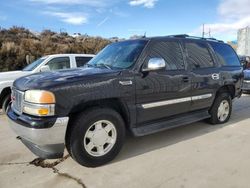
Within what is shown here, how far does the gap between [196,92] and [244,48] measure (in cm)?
2531

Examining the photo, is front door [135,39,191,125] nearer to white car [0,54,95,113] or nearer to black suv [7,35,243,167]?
black suv [7,35,243,167]

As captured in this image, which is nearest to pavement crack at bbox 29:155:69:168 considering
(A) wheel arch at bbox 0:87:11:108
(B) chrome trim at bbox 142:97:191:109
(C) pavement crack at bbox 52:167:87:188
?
(C) pavement crack at bbox 52:167:87:188

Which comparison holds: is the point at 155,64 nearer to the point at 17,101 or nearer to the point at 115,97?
the point at 115,97

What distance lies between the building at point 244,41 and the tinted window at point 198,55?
78.3ft

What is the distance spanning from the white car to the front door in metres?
3.48

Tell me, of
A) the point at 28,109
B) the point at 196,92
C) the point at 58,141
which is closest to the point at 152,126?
the point at 196,92

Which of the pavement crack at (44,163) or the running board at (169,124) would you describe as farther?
the running board at (169,124)

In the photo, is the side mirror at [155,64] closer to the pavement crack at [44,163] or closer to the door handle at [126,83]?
the door handle at [126,83]

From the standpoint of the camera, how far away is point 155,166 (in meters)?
3.86

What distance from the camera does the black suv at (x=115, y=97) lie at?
11.3 feet

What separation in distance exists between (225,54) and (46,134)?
183 inches

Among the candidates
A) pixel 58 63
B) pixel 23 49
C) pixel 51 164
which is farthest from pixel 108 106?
pixel 23 49

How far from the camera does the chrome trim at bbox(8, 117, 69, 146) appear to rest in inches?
132

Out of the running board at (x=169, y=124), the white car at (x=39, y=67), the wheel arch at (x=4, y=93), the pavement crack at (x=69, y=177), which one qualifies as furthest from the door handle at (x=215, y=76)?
the wheel arch at (x=4, y=93)
